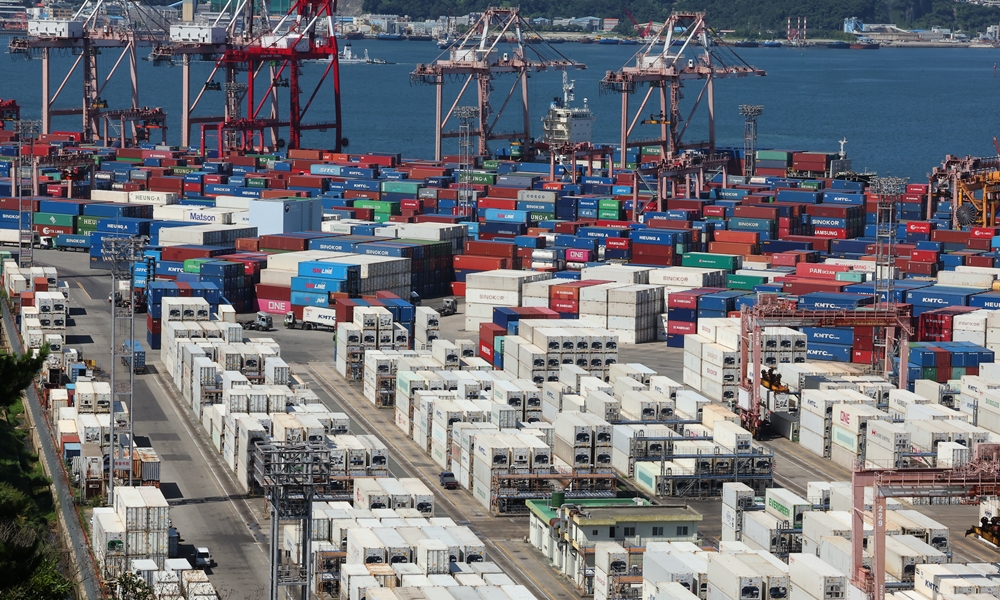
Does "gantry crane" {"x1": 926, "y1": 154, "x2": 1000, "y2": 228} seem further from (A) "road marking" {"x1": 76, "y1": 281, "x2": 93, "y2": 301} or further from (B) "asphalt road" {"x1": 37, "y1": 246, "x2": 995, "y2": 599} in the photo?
(A) "road marking" {"x1": 76, "y1": 281, "x2": 93, "y2": 301}

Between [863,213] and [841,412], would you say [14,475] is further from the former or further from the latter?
[863,213]

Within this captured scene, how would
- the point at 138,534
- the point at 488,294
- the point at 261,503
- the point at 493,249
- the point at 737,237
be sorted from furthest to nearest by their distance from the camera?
the point at 737,237
the point at 493,249
the point at 488,294
the point at 261,503
the point at 138,534

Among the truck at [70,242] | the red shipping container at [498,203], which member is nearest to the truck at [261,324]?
the truck at [70,242]

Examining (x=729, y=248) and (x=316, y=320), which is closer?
(x=316, y=320)

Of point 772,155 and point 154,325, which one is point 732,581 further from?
point 772,155

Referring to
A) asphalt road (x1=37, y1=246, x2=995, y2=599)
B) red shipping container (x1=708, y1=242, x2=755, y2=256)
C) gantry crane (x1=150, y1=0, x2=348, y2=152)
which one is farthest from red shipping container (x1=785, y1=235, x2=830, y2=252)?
gantry crane (x1=150, y1=0, x2=348, y2=152)

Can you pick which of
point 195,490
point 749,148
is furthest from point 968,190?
point 195,490
